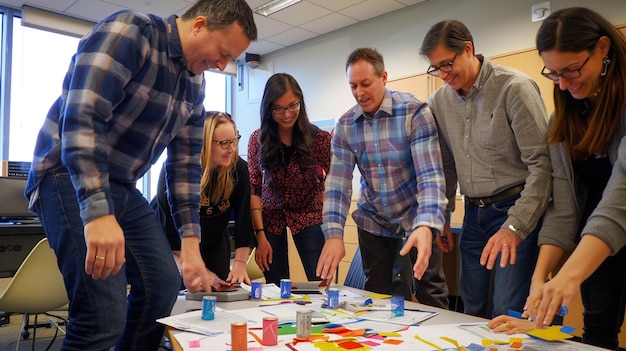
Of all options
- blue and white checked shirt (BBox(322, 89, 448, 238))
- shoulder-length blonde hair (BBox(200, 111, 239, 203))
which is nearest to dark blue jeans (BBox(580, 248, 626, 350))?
blue and white checked shirt (BBox(322, 89, 448, 238))

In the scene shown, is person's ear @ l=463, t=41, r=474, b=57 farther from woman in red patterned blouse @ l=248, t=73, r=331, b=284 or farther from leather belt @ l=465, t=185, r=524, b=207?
woman in red patterned blouse @ l=248, t=73, r=331, b=284

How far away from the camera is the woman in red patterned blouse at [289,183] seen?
7.07 ft

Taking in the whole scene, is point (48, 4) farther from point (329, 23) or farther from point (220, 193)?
point (220, 193)

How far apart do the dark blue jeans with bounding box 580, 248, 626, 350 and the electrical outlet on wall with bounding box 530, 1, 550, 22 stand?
304 cm

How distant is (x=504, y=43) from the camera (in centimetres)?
404

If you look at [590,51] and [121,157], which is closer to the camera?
[590,51]

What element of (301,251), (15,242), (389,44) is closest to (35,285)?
(15,242)

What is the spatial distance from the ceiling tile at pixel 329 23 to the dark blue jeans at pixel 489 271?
3.70 meters

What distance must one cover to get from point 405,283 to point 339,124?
2.27 feet

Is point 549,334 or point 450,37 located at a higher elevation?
point 450,37

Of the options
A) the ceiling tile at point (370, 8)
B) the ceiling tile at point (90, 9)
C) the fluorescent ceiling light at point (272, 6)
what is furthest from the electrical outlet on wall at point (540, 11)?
the ceiling tile at point (90, 9)

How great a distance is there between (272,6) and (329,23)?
728mm

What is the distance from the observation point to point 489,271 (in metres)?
1.58

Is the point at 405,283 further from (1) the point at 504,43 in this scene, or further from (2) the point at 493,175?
(1) the point at 504,43
